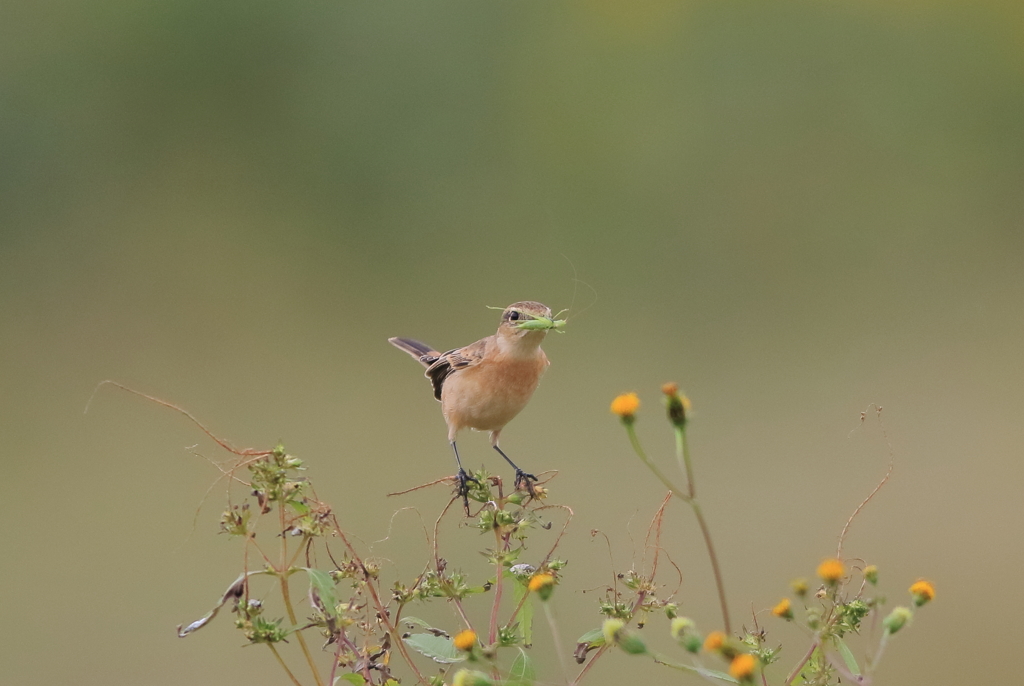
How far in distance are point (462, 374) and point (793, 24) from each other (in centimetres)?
473

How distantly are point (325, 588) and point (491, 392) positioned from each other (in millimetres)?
1115

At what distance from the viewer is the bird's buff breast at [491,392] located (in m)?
2.09

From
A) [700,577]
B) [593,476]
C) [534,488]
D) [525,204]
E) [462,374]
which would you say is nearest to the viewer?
[534,488]

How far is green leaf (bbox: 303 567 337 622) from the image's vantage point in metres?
0.98

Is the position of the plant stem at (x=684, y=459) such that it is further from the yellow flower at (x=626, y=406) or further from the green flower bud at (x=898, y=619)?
the green flower bud at (x=898, y=619)

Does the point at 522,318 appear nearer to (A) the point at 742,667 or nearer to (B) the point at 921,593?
(B) the point at 921,593

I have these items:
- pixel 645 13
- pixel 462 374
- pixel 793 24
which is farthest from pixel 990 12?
pixel 462 374

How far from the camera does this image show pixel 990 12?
5938mm

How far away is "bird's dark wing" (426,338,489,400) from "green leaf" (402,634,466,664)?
1078 mm

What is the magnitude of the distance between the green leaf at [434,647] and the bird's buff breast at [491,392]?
0.96 meters

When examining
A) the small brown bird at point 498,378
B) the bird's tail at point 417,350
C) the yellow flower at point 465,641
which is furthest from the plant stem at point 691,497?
the bird's tail at point 417,350

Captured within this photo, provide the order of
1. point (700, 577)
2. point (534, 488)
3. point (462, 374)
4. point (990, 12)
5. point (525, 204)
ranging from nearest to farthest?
point (534, 488), point (462, 374), point (700, 577), point (990, 12), point (525, 204)

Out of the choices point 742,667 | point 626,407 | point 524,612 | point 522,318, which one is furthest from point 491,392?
point 742,667

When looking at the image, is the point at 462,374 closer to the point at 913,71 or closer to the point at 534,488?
the point at 534,488
